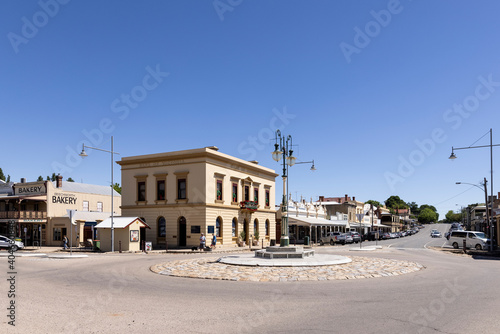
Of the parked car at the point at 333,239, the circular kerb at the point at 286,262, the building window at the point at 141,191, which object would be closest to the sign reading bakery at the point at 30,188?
the building window at the point at 141,191

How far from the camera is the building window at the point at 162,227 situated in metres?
A: 37.8

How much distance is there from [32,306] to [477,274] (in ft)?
51.0

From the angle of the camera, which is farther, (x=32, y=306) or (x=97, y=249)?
(x=97, y=249)

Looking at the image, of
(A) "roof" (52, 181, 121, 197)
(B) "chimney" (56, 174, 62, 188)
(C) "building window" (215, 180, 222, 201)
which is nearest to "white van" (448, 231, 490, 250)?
(C) "building window" (215, 180, 222, 201)

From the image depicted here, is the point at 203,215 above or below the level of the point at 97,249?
above

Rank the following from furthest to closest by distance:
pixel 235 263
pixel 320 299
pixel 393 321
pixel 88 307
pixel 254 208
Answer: pixel 254 208 < pixel 235 263 < pixel 320 299 < pixel 88 307 < pixel 393 321

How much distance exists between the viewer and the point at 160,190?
38562 mm

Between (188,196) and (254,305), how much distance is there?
27.5 metres

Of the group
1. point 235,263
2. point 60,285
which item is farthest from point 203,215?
point 60,285

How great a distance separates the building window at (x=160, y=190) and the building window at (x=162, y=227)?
6.10ft

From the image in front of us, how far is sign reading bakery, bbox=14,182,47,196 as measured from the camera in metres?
47.2

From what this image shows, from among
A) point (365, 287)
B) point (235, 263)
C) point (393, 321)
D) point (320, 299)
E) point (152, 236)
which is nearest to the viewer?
point (393, 321)

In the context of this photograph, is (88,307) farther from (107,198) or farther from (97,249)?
(107,198)

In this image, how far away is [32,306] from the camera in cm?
968
